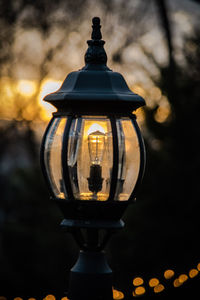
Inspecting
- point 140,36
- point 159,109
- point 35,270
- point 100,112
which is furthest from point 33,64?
point 100,112

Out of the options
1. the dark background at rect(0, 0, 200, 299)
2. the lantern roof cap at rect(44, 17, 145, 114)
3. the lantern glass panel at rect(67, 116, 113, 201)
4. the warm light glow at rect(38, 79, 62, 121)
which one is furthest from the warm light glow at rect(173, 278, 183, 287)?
the warm light glow at rect(38, 79, 62, 121)

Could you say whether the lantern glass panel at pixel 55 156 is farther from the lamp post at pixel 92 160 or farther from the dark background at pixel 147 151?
the dark background at pixel 147 151

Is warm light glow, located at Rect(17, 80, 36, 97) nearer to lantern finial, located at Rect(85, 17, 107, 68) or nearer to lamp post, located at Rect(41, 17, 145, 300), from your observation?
lantern finial, located at Rect(85, 17, 107, 68)

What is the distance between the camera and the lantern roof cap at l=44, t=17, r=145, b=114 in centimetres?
249

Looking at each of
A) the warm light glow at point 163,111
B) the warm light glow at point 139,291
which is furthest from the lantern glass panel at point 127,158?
the warm light glow at point 163,111

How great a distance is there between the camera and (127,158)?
2.51 metres

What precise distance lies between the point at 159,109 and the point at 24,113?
5928 mm

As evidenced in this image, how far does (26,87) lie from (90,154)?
1157 cm

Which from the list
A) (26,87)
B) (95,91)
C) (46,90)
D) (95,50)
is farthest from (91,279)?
(46,90)

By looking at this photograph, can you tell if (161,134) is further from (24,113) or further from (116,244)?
(24,113)

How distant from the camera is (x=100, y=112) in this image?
250 centimetres

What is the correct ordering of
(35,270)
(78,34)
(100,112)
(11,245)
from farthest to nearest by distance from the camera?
(78,34) → (11,245) → (35,270) → (100,112)

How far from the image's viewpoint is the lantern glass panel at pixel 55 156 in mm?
2500

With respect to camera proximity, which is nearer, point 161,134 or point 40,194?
point 161,134
